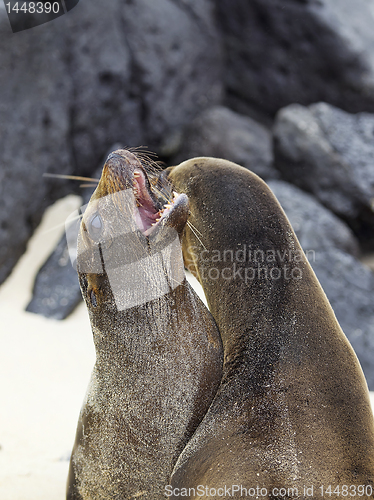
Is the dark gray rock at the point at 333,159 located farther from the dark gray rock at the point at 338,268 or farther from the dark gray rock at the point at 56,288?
the dark gray rock at the point at 56,288

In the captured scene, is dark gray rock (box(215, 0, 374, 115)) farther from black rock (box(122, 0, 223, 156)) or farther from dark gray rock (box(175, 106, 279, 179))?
dark gray rock (box(175, 106, 279, 179))

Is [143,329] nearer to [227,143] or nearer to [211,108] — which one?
[227,143]

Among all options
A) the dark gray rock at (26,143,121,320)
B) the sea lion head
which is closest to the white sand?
the dark gray rock at (26,143,121,320)

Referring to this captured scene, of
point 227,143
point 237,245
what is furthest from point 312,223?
point 237,245

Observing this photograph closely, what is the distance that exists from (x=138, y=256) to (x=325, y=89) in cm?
623

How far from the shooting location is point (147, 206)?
65.2 inches

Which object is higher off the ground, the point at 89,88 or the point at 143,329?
the point at 143,329

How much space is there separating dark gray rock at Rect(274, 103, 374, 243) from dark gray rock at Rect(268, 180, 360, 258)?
516 mm

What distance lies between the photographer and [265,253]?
5.67 feet

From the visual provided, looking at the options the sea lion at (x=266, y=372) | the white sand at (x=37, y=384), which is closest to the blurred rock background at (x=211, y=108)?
the white sand at (x=37, y=384)

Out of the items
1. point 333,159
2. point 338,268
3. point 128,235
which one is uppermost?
point 128,235

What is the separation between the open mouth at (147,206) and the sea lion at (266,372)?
0.82 feet

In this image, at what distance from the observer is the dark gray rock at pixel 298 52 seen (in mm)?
6609

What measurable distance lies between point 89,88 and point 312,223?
2997 mm
